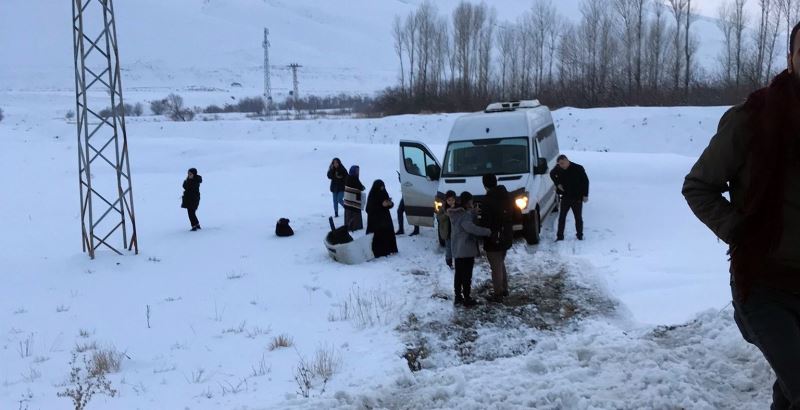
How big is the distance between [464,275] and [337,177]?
8111mm

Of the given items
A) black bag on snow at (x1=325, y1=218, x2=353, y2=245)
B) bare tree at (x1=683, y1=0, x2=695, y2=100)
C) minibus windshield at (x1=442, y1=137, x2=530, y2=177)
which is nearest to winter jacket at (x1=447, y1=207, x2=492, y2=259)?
minibus windshield at (x1=442, y1=137, x2=530, y2=177)

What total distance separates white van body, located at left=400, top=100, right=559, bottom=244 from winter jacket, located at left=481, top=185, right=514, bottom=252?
3361 mm

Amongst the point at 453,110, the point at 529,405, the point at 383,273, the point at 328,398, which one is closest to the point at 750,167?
the point at 529,405

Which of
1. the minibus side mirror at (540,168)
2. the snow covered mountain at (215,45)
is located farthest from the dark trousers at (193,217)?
the snow covered mountain at (215,45)

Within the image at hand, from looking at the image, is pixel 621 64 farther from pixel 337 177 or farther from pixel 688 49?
pixel 337 177

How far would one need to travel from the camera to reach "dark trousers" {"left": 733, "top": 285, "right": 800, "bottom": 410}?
2523 millimetres

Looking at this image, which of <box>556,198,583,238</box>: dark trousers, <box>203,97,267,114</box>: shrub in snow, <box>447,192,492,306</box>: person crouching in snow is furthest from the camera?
<box>203,97,267,114</box>: shrub in snow

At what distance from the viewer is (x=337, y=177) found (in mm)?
16266

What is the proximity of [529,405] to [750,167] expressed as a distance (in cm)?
258

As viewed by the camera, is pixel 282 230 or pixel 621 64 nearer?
pixel 282 230

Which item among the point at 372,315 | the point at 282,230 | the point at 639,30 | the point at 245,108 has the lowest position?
the point at 372,315

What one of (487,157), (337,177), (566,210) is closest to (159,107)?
(337,177)

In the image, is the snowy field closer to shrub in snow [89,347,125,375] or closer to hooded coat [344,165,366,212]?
shrub in snow [89,347,125,375]

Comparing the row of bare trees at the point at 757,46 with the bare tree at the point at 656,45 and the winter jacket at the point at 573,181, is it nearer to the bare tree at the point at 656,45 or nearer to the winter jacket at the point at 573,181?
the bare tree at the point at 656,45
